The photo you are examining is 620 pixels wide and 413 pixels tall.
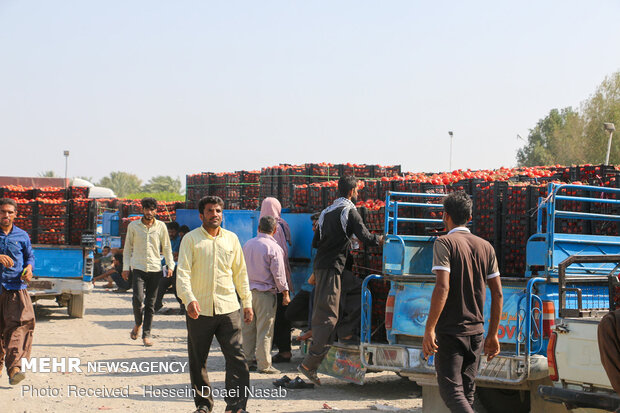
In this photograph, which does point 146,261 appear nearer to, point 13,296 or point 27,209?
point 13,296

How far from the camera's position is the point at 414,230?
9.15 m

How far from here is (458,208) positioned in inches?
222

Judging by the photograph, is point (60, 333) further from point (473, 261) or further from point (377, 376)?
point (473, 261)

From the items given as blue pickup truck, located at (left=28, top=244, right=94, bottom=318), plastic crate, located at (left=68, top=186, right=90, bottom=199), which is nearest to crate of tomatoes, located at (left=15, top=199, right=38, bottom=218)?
plastic crate, located at (left=68, top=186, right=90, bottom=199)

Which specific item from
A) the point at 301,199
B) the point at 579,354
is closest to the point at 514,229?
the point at 579,354

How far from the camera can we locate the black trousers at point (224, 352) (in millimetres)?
7121

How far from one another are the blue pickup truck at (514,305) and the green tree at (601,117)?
136 feet

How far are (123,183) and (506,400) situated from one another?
288 feet

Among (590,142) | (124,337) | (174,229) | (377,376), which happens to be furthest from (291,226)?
(590,142)

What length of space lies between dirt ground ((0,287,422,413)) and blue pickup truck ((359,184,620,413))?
90 cm

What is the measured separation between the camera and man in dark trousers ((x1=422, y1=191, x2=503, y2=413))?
17.4 feet

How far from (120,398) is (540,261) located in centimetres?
468

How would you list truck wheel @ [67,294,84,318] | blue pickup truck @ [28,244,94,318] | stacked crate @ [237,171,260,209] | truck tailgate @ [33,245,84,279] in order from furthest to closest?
stacked crate @ [237,171,260,209] → truck wheel @ [67,294,84,318] → truck tailgate @ [33,245,84,279] → blue pickup truck @ [28,244,94,318]

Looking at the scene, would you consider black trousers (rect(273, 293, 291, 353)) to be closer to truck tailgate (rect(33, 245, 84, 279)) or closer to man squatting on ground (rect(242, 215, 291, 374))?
man squatting on ground (rect(242, 215, 291, 374))
